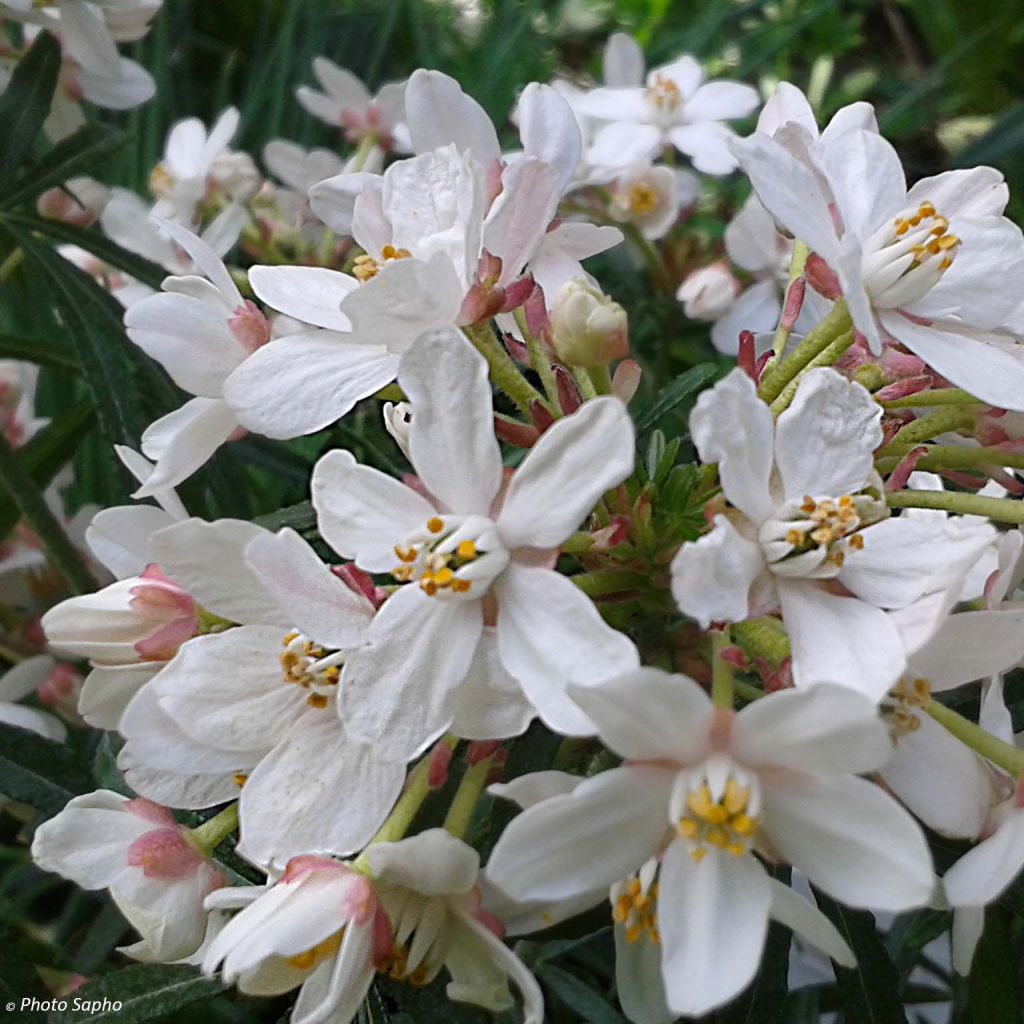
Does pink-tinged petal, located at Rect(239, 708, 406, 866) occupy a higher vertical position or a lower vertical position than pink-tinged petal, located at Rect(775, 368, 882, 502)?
lower

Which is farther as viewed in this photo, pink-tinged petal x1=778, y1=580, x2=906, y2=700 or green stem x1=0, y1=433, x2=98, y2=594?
green stem x1=0, y1=433, x2=98, y2=594

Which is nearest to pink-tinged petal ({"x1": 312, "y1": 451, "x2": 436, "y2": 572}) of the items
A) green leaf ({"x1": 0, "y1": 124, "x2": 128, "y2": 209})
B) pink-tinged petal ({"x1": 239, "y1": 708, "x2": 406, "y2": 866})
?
pink-tinged petal ({"x1": 239, "y1": 708, "x2": 406, "y2": 866})

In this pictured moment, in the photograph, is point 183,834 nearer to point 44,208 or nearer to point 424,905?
point 424,905

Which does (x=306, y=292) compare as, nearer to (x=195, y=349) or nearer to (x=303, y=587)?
(x=195, y=349)

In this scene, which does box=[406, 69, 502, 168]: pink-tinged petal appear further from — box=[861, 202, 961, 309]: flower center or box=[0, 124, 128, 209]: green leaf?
box=[0, 124, 128, 209]: green leaf

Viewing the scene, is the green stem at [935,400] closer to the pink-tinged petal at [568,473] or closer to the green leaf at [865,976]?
the pink-tinged petal at [568,473]

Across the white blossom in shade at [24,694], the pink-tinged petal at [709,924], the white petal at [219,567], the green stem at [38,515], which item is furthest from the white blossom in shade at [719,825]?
the green stem at [38,515]
